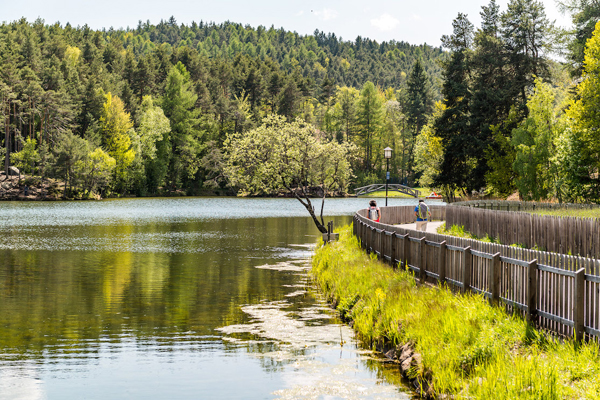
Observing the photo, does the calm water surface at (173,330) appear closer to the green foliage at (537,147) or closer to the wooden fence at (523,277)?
the wooden fence at (523,277)

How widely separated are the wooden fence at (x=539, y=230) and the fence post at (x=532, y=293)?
387 inches

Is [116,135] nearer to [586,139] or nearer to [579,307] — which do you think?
[586,139]

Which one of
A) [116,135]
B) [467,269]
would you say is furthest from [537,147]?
[116,135]

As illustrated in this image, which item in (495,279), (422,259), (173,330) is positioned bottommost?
(173,330)

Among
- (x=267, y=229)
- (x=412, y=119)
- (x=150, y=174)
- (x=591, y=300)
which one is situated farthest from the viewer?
(x=412, y=119)

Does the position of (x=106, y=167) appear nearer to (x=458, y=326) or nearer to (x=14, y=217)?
(x=14, y=217)

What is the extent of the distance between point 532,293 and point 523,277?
0.48m

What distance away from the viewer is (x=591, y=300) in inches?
373

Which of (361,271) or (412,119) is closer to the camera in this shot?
(361,271)

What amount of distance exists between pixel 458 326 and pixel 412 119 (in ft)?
429

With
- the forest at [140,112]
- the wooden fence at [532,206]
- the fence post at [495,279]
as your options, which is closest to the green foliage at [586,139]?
the wooden fence at [532,206]

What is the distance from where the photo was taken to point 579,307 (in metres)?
9.50

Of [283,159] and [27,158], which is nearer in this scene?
[283,159]

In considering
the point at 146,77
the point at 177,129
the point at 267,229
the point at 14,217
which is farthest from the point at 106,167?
the point at 267,229
